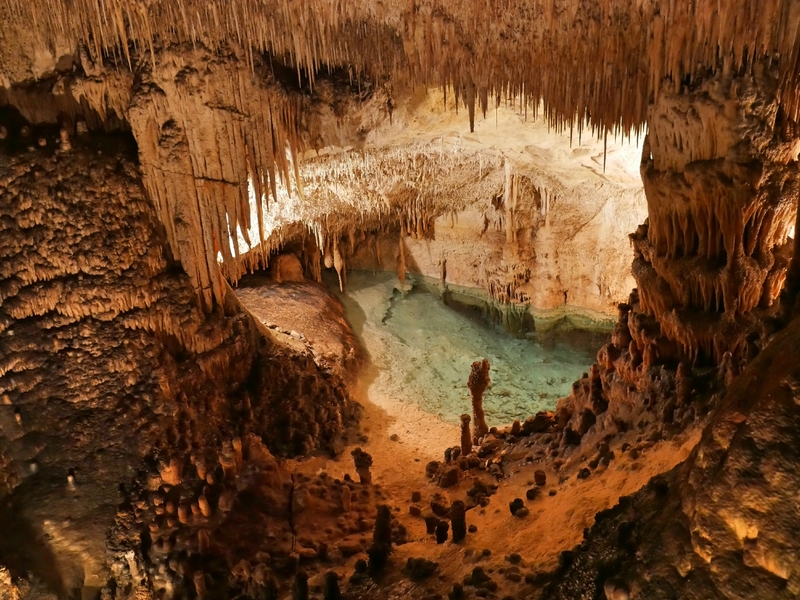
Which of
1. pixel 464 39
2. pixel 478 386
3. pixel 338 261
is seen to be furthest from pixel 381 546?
pixel 338 261

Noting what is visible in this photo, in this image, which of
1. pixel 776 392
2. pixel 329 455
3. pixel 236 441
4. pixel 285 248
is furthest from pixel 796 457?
pixel 285 248

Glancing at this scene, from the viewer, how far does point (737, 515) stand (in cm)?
243

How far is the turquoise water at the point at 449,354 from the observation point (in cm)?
A: 1097

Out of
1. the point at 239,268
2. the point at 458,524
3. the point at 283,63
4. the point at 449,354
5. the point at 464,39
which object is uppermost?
the point at 464,39

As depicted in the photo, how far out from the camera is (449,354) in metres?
12.6

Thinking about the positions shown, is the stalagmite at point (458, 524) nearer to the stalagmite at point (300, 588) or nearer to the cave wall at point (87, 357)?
the stalagmite at point (300, 588)

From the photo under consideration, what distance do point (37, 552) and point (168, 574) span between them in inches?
45.9

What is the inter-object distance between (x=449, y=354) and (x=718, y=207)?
7469 mm

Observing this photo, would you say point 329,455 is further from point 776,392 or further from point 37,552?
point 776,392

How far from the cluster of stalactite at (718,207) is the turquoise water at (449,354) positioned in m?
4.85

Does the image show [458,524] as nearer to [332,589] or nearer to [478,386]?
[332,589]

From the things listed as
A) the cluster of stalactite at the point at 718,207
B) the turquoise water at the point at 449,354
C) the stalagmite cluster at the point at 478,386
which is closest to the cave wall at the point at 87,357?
the stalagmite cluster at the point at 478,386

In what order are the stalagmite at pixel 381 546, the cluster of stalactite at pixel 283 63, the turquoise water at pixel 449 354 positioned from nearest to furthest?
the stalagmite at pixel 381 546 < the cluster of stalactite at pixel 283 63 < the turquoise water at pixel 449 354

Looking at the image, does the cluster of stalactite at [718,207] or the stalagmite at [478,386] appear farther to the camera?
the stalagmite at [478,386]
